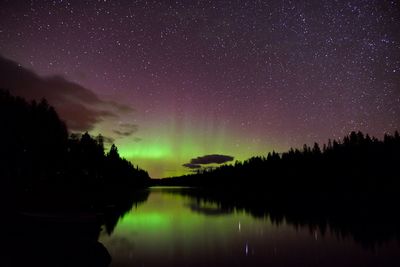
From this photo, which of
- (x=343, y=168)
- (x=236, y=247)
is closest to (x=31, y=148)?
(x=236, y=247)

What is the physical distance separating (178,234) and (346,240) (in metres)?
17.2

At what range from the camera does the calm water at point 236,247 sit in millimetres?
21922

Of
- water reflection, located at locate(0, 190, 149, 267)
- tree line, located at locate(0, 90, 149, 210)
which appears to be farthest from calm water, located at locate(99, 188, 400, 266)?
tree line, located at locate(0, 90, 149, 210)

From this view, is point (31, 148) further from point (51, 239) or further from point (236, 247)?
point (236, 247)

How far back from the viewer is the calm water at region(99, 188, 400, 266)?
21.9 m

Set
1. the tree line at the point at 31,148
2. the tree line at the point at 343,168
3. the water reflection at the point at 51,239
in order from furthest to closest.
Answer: the tree line at the point at 343,168 → the tree line at the point at 31,148 → the water reflection at the point at 51,239

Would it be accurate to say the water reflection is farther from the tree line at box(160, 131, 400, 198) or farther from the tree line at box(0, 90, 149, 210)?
the tree line at box(160, 131, 400, 198)

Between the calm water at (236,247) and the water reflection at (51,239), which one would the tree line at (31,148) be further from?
the calm water at (236,247)

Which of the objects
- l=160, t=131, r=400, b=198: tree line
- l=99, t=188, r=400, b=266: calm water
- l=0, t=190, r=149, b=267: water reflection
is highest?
l=160, t=131, r=400, b=198: tree line

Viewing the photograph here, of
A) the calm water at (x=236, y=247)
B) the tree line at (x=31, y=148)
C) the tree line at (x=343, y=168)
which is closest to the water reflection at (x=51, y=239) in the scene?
the calm water at (x=236, y=247)

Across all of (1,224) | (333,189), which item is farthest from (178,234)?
(333,189)

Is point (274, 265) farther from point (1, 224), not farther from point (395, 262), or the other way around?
point (1, 224)

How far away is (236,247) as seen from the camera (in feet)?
87.9

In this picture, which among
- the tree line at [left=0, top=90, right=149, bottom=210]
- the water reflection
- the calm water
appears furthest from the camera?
the tree line at [left=0, top=90, right=149, bottom=210]
